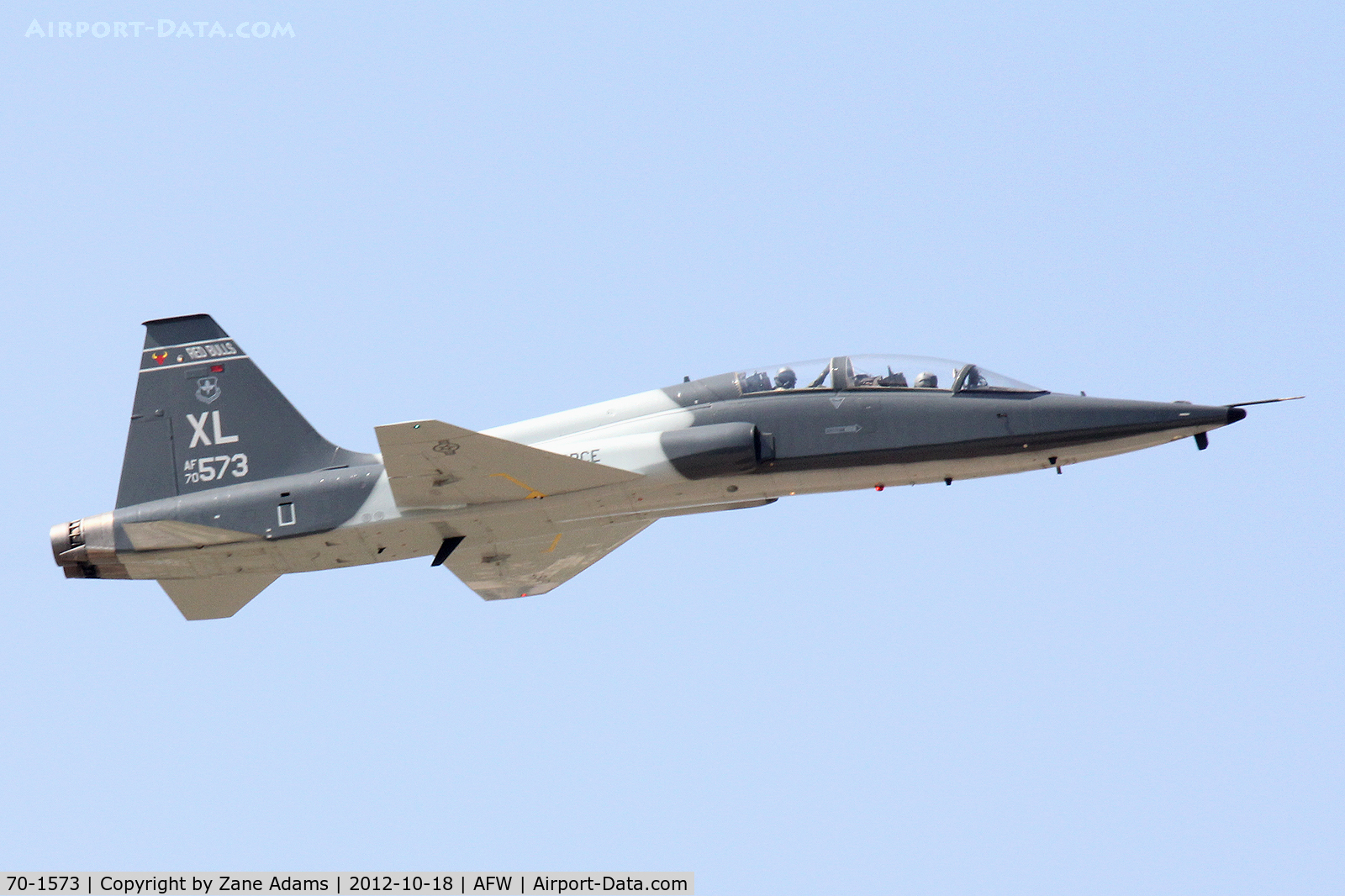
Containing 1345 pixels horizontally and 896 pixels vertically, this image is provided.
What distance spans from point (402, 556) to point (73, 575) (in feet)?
15.8

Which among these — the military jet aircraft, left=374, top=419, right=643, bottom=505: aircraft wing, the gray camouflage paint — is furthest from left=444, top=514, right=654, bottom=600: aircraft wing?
the gray camouflage paint

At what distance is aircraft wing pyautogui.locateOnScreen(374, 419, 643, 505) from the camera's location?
1847cm

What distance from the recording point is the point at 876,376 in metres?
19.2

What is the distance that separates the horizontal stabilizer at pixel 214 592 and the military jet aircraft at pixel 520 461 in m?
0.03

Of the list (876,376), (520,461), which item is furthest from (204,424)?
(876,376)

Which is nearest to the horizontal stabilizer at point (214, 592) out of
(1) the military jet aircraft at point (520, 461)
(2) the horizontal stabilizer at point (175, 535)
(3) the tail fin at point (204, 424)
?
(1) the military jet aircraft at point (520, 461)

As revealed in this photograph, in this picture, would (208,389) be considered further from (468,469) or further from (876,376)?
(876,376)

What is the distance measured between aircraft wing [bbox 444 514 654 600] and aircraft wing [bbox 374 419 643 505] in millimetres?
722

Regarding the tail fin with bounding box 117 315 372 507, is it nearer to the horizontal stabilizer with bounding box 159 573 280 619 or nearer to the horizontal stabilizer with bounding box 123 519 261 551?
the horizontal stabilizer with bounding box 123 519 261 551

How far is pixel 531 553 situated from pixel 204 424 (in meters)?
5.22

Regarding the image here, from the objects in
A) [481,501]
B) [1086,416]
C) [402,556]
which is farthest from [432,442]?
[1086,416]

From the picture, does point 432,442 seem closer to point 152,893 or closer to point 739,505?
point 739,505

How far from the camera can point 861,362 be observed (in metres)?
19.3
